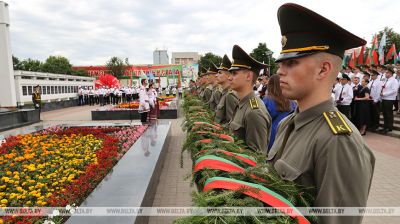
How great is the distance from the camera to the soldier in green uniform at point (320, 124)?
1194mm

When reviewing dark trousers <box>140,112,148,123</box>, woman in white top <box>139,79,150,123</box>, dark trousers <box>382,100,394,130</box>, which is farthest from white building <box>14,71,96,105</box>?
dark trousers <box>382,100,394,130</box>

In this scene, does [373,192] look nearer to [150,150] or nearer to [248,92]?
[248,92]

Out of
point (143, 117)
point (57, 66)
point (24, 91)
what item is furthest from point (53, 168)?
point (57, 66)

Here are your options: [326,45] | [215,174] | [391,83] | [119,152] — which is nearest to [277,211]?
[215,174]

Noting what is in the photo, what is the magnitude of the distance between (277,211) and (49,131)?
8.97 meters

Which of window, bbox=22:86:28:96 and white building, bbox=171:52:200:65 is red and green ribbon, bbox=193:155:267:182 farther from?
white building, bbox=171:52:200:65

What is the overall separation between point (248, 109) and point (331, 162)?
1.86 m

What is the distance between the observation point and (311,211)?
48.8 inches

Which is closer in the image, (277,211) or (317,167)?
(277,211)

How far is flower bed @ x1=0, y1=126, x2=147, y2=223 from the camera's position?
142 inches

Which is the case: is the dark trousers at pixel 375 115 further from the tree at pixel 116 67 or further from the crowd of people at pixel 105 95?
the tree at pixel 116 67

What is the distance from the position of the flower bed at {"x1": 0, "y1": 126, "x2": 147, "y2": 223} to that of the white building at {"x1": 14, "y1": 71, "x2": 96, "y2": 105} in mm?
14524

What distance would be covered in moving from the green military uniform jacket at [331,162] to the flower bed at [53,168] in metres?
2.94

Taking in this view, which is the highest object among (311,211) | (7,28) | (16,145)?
(7,28)
